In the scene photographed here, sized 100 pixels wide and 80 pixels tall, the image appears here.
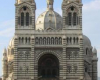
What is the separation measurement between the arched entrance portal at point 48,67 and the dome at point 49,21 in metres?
7.50

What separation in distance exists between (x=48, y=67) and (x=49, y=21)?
10.3 meters

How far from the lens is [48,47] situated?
196ft

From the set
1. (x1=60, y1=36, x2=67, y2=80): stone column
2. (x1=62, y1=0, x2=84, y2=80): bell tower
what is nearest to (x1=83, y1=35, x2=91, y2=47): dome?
(x1=62, y1=0, x2=84, y2=80): bell tower

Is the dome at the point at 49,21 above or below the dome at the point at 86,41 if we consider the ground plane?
above

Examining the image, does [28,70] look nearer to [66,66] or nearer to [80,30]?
[66,66]

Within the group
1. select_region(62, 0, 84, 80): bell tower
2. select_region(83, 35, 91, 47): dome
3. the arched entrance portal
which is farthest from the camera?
select_region(83, 35, 91, 47): dome

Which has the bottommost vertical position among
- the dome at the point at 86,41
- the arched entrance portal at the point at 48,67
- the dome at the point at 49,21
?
the arched entrance portal at the point at 48,67

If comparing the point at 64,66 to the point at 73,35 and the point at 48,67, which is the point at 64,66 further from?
the point at 73,35

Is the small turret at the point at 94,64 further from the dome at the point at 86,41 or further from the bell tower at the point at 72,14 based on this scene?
the bell tower at the point at 72,14

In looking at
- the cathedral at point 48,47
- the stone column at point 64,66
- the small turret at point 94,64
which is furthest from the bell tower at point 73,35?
the small turret at point 94,64

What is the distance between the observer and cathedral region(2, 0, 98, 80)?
59.2 meters

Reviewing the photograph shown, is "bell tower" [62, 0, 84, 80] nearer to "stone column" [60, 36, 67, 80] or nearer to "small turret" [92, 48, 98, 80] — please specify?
"stone column" [60, 36, 67, 80]

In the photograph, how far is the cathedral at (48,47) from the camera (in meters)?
59.2

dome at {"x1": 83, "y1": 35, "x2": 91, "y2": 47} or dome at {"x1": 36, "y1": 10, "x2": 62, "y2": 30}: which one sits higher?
dome at {"x1": 36, "y1": 10, "x2": 62, "y2": 30}
